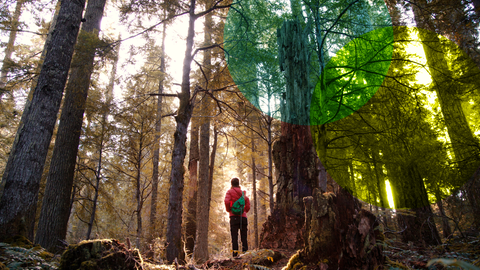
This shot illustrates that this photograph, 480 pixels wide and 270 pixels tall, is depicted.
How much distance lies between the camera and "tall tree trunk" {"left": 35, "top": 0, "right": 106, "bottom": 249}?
5397 mm

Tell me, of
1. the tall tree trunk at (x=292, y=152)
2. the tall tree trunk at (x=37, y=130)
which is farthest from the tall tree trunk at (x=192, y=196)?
the tall tree trunk at (x=292, y=152)

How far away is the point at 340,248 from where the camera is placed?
7.96 ft

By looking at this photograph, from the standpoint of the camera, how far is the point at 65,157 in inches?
257

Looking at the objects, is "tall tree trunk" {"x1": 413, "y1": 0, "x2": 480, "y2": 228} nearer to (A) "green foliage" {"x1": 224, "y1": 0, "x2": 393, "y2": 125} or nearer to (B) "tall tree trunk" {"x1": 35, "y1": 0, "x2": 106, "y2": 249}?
(A) "green foliage" {"x1": 224, "y1": 0, "x2": 393, "y2": 125}

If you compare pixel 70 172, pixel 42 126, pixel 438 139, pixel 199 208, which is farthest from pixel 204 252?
pixel 438 139

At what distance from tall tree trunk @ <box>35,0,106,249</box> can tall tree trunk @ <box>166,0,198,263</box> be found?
224 centimetres

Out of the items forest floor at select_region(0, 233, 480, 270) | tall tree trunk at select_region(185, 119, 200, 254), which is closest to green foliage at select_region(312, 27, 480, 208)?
forest floor at select_region(0, 233, 480, 270)

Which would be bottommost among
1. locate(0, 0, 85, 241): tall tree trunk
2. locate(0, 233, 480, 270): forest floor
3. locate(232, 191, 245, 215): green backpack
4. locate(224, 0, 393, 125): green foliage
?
locate(0, 233, 480, 270): forest floor

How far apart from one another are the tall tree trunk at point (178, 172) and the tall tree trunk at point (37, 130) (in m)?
2.49

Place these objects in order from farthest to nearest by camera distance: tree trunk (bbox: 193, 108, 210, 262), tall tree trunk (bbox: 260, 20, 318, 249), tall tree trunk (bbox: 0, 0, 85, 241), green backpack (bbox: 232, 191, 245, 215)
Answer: tree trunk (bbox: 193, 108, 210, 262), green backpack (bbox: 232, 191, 245, 215), tall tree trunk (bbox: 260, 20, 318, 249), tall tree trunk (bbox: 0, 0, 85, 241)

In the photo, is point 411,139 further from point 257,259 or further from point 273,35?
point 257,259

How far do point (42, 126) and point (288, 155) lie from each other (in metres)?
4.94

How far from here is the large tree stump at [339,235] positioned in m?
2.35

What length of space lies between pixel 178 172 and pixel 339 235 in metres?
3.28
